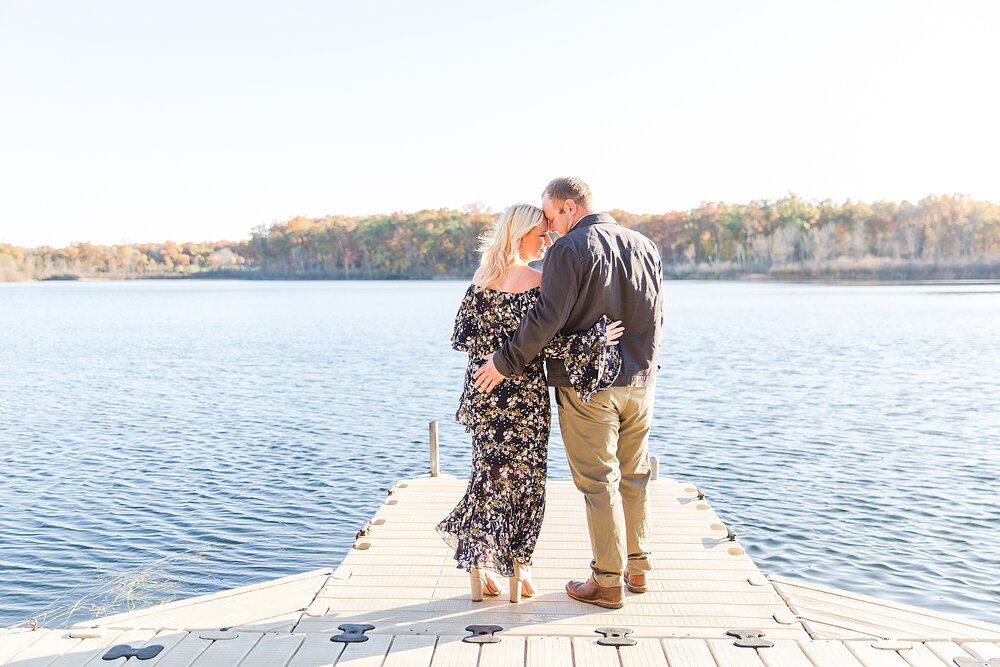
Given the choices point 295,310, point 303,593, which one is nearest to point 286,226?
point 295,310

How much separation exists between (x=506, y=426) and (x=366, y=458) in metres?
7.45

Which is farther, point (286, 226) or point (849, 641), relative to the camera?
point (286, 226)

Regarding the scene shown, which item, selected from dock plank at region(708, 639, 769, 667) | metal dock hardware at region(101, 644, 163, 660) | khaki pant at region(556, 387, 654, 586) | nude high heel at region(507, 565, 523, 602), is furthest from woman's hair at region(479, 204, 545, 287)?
metal dock hardware at region(101, 644, 163, 660)

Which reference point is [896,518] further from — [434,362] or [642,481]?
[434,362]

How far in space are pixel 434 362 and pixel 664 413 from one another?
9318mm

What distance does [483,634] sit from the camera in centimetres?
357

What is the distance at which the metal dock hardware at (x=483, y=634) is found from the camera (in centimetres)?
350

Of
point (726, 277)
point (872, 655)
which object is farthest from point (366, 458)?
point (726, 277)

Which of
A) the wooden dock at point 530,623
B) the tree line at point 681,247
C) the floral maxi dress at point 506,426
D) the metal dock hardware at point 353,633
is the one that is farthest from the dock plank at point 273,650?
the tree line at point 681,247

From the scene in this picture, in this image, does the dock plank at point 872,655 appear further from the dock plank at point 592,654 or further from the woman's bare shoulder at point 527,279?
the woman's bare shoulder at point 527,279

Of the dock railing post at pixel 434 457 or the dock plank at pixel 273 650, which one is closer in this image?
the dock plank at pixel 273 650

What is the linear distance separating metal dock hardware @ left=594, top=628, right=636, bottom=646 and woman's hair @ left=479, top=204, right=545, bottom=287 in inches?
60.4

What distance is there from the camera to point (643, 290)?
376 cm

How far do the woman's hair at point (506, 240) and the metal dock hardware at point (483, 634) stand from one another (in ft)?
4.77
